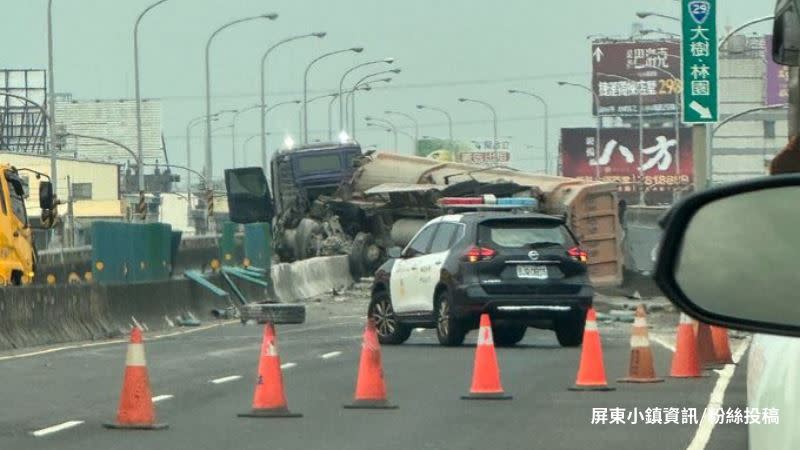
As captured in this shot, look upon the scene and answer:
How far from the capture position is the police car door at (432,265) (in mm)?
23625

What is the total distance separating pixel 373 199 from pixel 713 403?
102ft

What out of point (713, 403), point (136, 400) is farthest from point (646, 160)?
point (136, 400)

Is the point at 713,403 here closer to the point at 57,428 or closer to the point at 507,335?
the point at 57,428

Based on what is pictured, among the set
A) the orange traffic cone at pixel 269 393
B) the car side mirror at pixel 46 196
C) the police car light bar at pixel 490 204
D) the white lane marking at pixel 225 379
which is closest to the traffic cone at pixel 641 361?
the white lane marking at pixel 225 379

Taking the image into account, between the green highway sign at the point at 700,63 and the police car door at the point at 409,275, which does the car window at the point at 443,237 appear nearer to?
the police car door at the point at 409,275

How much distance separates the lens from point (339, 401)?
1533 centimetres

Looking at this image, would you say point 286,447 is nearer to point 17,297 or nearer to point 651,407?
point 651,407

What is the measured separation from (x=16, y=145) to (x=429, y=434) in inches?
4553

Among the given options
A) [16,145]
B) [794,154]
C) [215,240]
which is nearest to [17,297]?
[794,154]

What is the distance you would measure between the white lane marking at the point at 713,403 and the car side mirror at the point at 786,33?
5051mm

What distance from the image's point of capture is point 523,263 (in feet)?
76.1

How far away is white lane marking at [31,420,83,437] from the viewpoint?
41.2 ft

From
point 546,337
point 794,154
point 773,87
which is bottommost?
point 546,337

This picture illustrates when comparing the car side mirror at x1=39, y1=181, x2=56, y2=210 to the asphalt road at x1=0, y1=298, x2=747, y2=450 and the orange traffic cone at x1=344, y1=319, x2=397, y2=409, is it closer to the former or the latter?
the asphalt road at x1=0, y1=298, x2=747, y2=450
